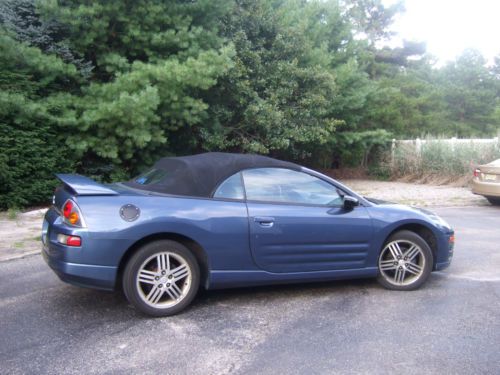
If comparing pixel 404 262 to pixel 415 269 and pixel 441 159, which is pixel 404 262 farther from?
pixel 441 159

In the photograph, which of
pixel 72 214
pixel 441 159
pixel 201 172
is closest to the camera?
pixel 72 214

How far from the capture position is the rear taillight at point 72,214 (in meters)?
4.09

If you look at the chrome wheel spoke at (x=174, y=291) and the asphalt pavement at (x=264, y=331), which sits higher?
the chrome wheel spoke at (x=174, y=291)

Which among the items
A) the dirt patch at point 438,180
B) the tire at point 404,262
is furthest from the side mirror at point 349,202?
the dirt patch at point 438,180

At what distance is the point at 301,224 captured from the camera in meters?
4.70

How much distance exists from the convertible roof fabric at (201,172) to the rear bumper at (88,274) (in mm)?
940

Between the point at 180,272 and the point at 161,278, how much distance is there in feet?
0.58

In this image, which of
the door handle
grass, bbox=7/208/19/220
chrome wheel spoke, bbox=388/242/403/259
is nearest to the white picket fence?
chrome wheel spoke, bbox=388/242/403/259

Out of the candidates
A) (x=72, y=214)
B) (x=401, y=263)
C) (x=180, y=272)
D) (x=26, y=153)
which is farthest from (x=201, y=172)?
(x=26, y=153)

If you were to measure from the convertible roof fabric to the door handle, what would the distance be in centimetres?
50

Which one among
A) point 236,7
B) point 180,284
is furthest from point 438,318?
point 236,7

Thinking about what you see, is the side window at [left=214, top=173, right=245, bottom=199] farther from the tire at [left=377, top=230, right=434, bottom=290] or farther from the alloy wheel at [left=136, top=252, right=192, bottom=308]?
the tire at [left=377, top=230, right=434, bottom=290]

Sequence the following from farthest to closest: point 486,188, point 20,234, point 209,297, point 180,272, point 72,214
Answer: point 486,188 < point 20,234 < point 209,297 < point 180,272 < point 72,214

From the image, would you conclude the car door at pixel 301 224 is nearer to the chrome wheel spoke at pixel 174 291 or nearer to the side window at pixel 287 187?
the side window at pixel 287 187
